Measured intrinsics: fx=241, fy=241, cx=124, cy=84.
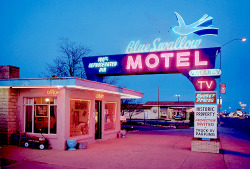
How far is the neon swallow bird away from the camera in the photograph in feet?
49.5

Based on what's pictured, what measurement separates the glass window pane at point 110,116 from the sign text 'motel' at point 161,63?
2.51 metres

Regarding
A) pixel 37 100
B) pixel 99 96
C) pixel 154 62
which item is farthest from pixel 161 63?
pixel 37 100

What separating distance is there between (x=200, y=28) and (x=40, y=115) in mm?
10939

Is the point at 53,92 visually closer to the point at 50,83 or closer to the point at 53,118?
the point at 50,83

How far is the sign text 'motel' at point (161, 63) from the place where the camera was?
13.9m

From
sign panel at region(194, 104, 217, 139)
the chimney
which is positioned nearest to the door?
the chimney

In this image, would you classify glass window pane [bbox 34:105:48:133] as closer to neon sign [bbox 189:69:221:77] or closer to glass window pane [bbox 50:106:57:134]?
glass window pane [bbox 50:106:57:134]

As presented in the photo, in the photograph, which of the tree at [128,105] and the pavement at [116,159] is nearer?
the pavement at [116,159]

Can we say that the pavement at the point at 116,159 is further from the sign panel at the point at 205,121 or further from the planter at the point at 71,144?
the sign panel at the point at 205,121

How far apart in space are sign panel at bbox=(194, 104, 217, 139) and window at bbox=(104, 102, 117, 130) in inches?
276

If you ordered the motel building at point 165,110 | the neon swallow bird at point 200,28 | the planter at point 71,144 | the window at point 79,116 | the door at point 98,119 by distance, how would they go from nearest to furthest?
1. the planter at point 71,144
2. the window at point 79,116
3. the neon swallow bird at point 200,28
4. the door at point 98,119
5. the motel building at point 165,110

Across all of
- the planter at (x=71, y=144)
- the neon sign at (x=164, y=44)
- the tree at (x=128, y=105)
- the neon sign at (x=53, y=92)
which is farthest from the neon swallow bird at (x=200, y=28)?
the tree at (x=128, y=105)

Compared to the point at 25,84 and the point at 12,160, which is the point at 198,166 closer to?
the point at 12,160

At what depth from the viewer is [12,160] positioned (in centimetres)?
936
